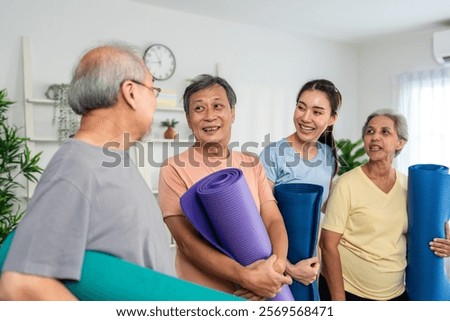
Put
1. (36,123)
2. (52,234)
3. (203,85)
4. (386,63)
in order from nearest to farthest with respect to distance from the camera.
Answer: (52,234) → (203,85) → (36,123) → (386,63)

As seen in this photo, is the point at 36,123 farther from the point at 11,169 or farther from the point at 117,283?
the point at 117,283

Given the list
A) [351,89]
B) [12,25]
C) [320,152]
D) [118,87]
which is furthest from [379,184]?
[351,89]

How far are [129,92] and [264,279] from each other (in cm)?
67

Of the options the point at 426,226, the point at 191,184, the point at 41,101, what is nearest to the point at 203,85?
the point at 191,184

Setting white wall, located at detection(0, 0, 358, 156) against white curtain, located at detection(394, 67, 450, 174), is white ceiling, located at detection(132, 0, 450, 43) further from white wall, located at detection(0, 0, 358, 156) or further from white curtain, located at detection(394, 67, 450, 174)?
white curtain, located at detection(394, 67, 450, 174)

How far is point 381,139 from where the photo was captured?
1915mm

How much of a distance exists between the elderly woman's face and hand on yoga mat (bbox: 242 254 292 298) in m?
0.77

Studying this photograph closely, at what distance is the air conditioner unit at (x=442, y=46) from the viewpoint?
503 centimetres

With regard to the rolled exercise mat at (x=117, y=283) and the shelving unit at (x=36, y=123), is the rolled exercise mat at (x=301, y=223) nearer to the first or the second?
the rolled exercise mat at (x=117, y=283)

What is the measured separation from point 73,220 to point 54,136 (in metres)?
3.23

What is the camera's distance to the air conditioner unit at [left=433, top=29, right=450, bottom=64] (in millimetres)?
5029

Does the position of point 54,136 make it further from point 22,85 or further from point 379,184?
point 379,184

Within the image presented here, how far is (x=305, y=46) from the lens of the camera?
5.66 m

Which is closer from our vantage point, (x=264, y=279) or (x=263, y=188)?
(x=264, y=279)
